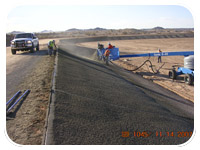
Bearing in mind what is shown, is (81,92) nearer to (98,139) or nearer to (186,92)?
(98,139)

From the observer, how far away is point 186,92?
11.7 meters

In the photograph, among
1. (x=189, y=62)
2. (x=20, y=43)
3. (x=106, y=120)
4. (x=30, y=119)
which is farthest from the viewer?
(x=20, y=43)

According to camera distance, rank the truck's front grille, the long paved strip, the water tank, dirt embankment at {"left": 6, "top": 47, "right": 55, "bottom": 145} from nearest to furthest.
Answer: dirt embankment at {"left": 6, "top": 47, "right": 55, "bottom": 145} < the long paved strip < the water tank < the truck's front grille

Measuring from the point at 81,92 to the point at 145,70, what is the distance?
1223 centimetres

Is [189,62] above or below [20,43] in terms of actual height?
below

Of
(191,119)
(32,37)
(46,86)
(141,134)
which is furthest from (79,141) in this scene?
(32,37)
